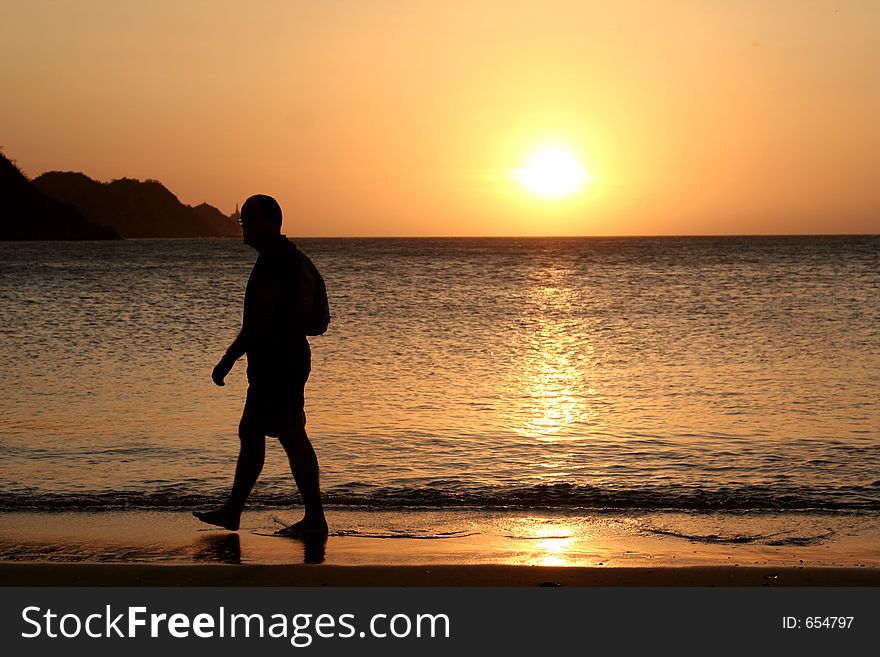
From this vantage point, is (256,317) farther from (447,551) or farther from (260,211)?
(447,551)

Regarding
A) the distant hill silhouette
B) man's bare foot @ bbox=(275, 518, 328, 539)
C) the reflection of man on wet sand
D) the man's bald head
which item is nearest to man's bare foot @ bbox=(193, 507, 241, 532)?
the reflection of man on wet sand

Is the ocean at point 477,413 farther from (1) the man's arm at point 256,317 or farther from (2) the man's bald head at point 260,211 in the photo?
(2) the man's bald head at point 260,211

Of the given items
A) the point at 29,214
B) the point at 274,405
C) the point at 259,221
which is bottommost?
the point at 274,405

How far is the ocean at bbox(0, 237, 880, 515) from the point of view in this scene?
7629 mm

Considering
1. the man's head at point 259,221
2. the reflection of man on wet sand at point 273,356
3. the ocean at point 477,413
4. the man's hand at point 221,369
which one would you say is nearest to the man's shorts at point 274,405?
the reflection of man on wet sand at point 273,356

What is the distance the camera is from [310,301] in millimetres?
5785

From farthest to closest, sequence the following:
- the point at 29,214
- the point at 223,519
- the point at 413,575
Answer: the point at 29,214, the point at 223,519, the point at 413,575

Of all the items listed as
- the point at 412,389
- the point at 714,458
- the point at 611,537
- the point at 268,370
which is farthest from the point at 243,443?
the point at 412,389

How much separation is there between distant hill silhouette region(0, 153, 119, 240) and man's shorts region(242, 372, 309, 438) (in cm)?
14853

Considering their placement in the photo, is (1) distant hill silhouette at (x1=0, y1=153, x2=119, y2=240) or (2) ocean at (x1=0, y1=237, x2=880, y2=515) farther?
→ (1) distant hill silhouette at (x1=0, y1=153, x2=119, y2=240)

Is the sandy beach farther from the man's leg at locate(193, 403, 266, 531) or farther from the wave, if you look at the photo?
the wave

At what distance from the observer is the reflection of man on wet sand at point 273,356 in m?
5.68

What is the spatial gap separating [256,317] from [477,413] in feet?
19.6

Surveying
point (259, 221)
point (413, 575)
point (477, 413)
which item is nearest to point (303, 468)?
point (413, 575)
